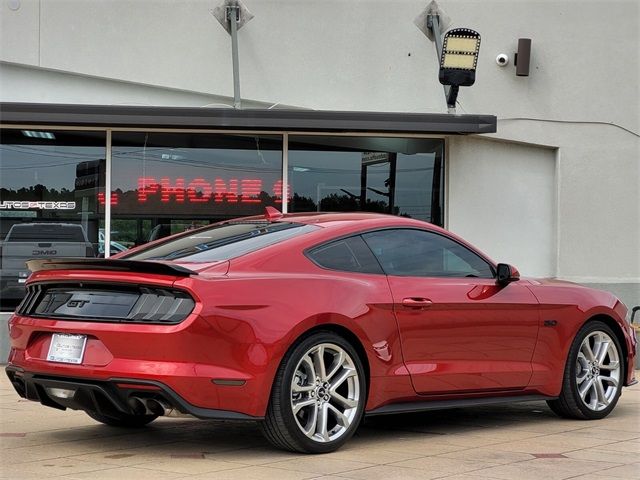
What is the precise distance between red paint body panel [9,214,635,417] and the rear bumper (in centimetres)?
4

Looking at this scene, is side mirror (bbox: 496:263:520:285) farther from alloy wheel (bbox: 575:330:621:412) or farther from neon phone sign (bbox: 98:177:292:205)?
neon phone sign (bbox: 98:177:292:205)

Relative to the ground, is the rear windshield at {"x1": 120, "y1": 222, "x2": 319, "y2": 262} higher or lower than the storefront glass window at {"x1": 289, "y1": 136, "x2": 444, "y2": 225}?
lower

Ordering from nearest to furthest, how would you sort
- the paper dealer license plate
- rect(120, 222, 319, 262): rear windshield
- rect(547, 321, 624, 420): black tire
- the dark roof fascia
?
the paper dealer license plate → rect(120, 222, 319, 262): rear windshield → rect(547, 321, 624, 420): black tire → the dark roof fascia

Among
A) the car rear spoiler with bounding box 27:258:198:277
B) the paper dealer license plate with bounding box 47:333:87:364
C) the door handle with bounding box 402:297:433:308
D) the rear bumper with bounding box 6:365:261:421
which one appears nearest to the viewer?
the rear bumper with bounding box 6:365:261:421

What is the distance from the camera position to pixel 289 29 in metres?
12.2

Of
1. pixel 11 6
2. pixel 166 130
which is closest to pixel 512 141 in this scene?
pixel 166 130

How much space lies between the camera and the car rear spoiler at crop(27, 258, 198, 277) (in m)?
5.73

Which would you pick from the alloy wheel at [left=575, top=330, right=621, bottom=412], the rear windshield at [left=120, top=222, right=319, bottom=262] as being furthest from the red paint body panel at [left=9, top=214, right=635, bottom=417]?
the alloy wheel at [left=575, top=330, right=621, bottom=412]

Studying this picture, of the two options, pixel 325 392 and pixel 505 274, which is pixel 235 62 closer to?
pixel 505 274

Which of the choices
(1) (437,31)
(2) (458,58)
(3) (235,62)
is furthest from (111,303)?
(1) (437,31)

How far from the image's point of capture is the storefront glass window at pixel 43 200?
1175 centimetres

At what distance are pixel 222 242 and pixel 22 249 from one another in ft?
19.3

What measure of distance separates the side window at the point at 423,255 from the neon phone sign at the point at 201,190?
5048mm

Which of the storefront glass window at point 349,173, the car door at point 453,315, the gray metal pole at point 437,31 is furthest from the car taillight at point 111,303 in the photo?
the gray metal pole at point 437,31
